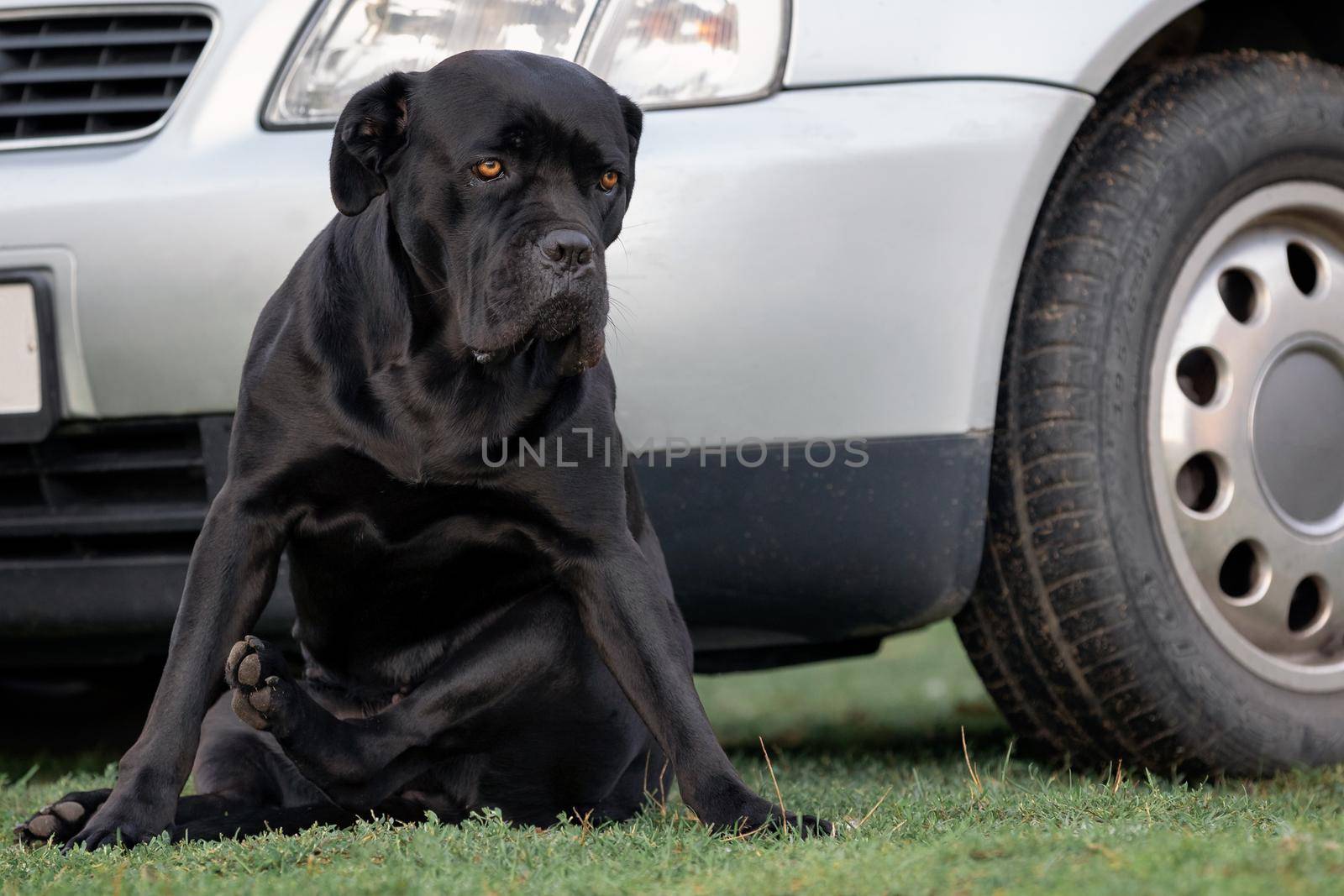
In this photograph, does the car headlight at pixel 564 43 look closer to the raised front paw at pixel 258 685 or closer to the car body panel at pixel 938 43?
the car body panel at pixel 938 43

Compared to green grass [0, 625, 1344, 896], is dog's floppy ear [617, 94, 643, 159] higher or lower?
higher

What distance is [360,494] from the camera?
2.44m

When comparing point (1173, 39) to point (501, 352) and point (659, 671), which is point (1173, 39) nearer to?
point (501, 352)

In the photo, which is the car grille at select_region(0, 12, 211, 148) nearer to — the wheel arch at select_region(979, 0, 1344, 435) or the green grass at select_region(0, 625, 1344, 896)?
the green grass at select_region(0, 625, 1344, 896)

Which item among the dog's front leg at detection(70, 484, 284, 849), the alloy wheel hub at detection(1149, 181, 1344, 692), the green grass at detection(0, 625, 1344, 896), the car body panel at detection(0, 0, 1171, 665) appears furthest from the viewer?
the alloy wheel hub at detection(1149, 181, 1344, 692)

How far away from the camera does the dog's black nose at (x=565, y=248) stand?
2.35 metres

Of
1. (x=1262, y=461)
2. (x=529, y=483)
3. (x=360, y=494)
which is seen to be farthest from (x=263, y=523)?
(x=1262, y=461)

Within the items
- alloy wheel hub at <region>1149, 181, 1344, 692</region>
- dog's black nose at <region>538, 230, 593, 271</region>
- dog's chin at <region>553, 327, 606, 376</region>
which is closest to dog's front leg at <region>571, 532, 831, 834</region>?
dog's chin at <region>553, 327, 606, 376</region>

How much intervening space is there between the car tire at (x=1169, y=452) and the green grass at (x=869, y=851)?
0.49 feet

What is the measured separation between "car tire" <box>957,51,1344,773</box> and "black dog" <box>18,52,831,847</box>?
716 mm

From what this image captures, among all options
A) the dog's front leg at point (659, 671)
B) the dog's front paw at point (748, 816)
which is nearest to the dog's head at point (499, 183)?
the dog's front leg at point (659, 671)

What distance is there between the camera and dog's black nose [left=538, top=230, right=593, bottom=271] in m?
2.35

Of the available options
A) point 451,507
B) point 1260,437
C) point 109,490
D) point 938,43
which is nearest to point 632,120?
point 938,43

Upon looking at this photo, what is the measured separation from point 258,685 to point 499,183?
0.81 meters
